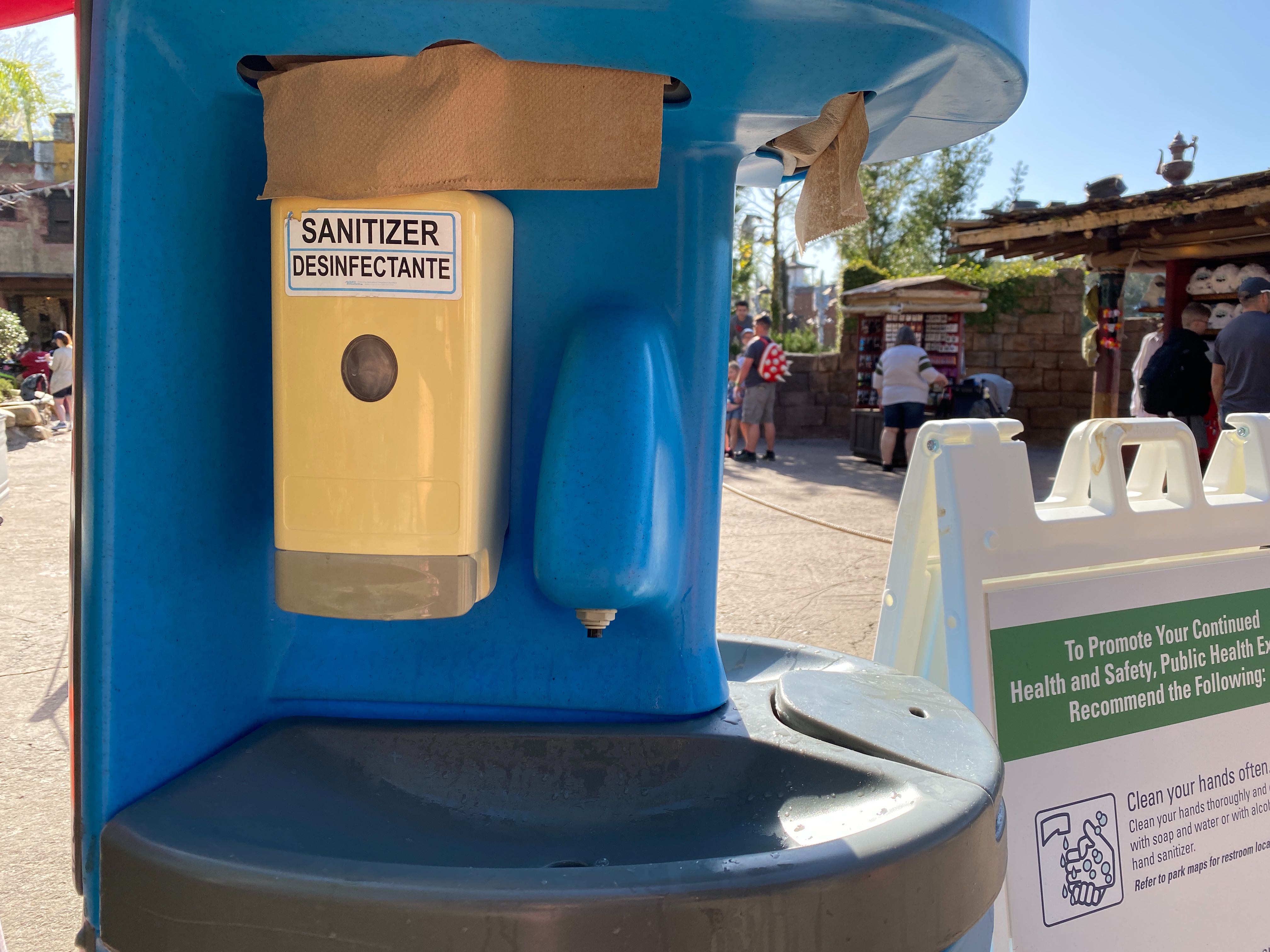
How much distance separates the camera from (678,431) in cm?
90

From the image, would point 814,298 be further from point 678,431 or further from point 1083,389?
point 678,431

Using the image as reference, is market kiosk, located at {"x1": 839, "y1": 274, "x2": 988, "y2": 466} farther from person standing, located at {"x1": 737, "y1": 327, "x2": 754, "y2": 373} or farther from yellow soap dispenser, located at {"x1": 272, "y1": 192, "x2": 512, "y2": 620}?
yellow soap dispenser, located at {"x1": 272, "y1": 192, "x2": 512, "y2": 620}

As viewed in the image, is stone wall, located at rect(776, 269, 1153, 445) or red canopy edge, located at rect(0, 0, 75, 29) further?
stone wall, located at rect(776, 269, 1153, 445)

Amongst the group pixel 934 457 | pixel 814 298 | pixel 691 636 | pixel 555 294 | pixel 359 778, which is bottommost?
pixel 359 778

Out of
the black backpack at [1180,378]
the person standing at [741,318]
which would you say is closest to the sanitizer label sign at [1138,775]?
the black backpack at [1180,378]

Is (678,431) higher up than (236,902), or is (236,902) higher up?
(678,431)

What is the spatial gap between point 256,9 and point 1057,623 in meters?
1.42

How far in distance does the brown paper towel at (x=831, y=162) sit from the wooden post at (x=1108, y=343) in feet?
29.9

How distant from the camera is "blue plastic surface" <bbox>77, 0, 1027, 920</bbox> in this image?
0.72 metres

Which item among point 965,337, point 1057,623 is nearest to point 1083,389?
point 965,337

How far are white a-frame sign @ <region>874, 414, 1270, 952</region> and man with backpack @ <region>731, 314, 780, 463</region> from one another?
24.3 ft

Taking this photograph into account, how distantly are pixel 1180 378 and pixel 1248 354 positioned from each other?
1478 mm

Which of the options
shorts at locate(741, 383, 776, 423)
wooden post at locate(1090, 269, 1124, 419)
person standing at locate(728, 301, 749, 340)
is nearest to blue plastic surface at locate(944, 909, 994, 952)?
shorts at locate(741, 383, 776, 423)

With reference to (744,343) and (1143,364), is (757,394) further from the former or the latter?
(1143,364)
